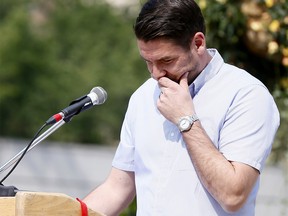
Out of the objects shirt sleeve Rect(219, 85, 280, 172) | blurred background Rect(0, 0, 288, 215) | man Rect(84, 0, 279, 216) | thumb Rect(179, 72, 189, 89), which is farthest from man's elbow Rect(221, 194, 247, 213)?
blurred background Rect(0, 0, 288, 215)

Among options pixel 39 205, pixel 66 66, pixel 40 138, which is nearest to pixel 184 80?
pixel 40 138

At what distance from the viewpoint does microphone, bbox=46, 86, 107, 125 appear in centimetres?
321

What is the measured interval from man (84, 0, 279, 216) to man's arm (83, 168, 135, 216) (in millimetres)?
182

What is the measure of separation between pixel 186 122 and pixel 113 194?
1.89ft

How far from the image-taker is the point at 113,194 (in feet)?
11.5

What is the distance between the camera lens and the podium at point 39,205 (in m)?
2.73

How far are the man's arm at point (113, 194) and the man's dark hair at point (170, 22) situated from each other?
63 centimetres

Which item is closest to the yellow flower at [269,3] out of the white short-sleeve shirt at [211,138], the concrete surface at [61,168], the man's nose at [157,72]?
the white short-sleeve shirt at [211,138]

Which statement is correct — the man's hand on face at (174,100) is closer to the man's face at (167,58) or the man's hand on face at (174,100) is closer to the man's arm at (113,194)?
the man's face at (167,58)

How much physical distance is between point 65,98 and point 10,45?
1.53m

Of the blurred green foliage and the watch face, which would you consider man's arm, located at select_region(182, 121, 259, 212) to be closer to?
the watch face

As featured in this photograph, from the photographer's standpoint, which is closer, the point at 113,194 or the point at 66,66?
the point at 113,194

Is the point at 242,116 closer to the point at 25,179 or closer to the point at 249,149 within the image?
the point at 249,149

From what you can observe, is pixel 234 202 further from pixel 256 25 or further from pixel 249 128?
pixel 256 25
